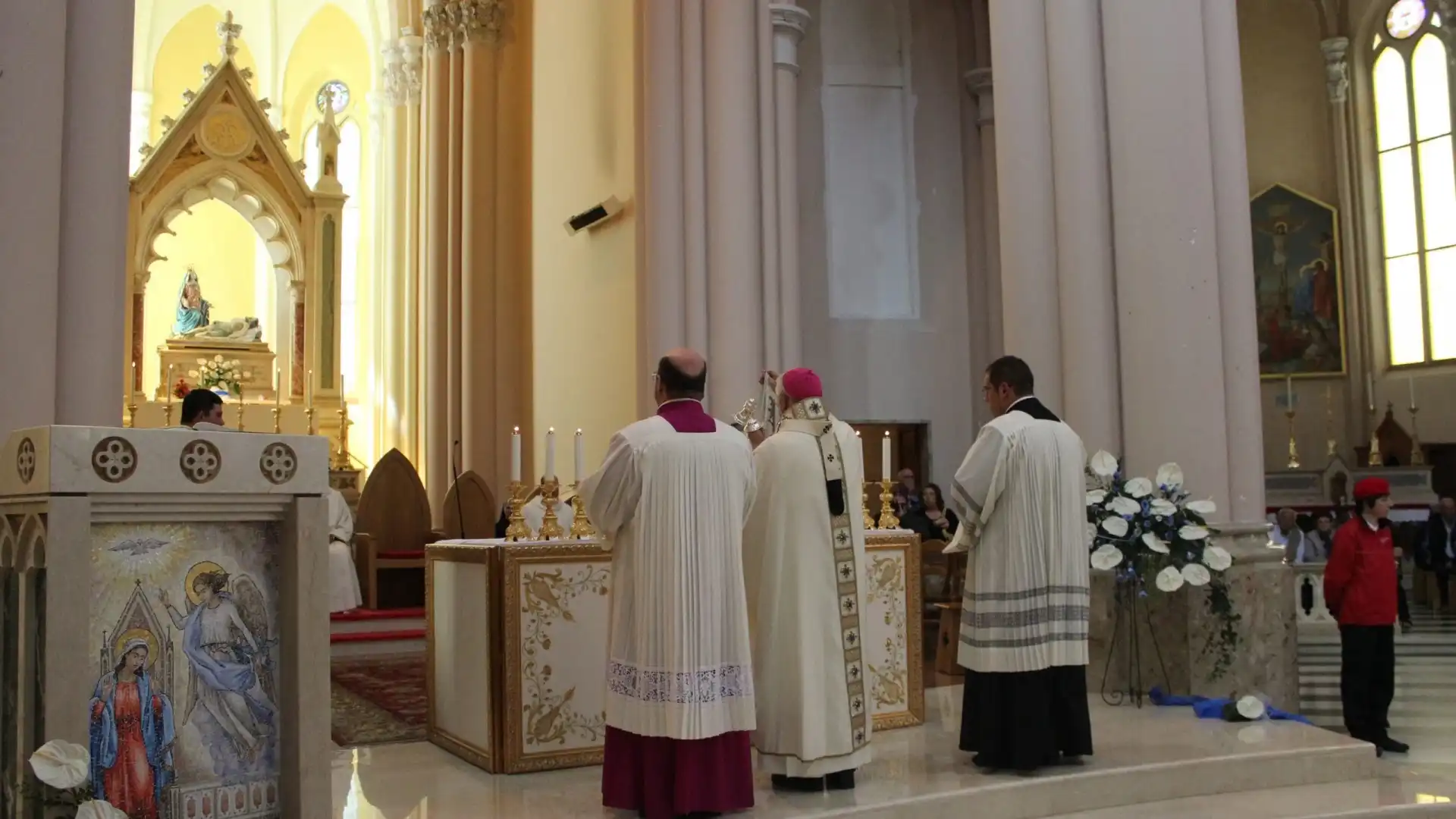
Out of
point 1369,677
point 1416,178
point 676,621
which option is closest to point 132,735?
point 676,621

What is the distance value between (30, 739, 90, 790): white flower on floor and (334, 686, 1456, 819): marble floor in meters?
1.98

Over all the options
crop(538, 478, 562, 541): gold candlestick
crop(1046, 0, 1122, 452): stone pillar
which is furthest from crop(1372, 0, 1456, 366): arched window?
crop(538, 478, 562, 541): gold candlestick

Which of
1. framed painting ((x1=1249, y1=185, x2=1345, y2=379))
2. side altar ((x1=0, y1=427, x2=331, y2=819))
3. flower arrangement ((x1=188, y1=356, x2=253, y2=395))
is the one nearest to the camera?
side altar ((x1=0, y1=427, x2=331, y2=819))

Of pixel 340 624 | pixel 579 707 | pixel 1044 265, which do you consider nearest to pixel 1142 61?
pixel 1044 265

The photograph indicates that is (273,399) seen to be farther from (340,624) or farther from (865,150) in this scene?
(865,150)

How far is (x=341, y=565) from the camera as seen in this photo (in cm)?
1016

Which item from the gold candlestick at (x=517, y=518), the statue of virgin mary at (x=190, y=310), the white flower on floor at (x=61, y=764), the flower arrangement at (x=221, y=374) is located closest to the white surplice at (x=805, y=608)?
the gold candlestick at (x=517, y=518)

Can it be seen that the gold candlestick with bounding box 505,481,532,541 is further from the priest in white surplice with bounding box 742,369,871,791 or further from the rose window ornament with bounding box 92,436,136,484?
the rose window ornament with bounding box 92,436,136,484

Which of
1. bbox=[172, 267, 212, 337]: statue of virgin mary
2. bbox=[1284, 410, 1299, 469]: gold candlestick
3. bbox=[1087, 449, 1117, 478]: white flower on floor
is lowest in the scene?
bbox=[1087, 449, 1117, 478]: white flower on floor

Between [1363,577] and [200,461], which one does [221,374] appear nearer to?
[1363,577]

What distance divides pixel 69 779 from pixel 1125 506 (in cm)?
511

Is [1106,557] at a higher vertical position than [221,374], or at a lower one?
lower

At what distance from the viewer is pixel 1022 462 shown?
5.25 meters

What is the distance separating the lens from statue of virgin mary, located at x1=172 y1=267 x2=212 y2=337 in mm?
16891
